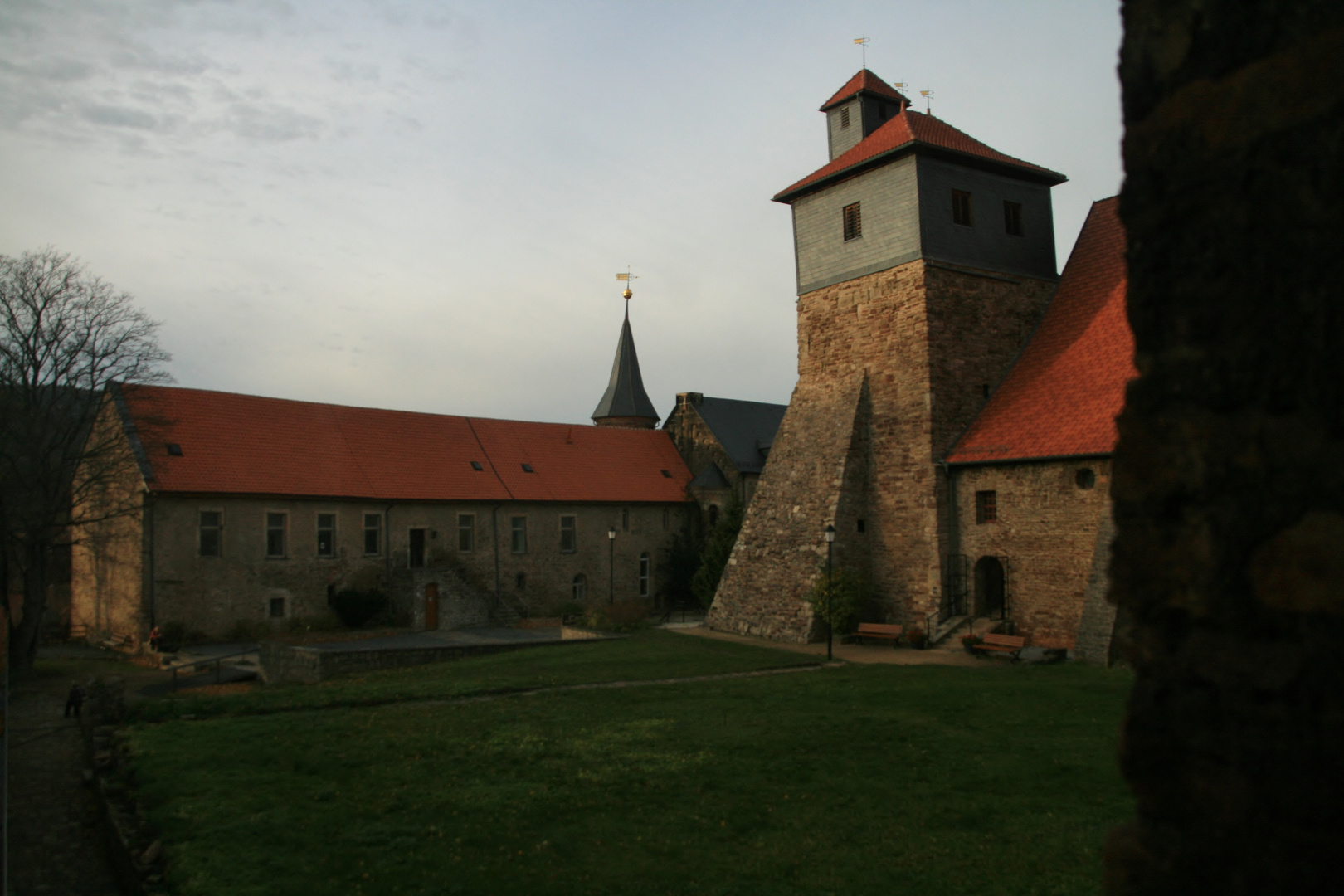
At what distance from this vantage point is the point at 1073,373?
2203cm

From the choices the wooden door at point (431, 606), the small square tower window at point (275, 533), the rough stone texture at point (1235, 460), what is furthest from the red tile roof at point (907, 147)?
the rough stone texture at point (1235, 460)

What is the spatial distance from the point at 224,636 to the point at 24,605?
205 inches

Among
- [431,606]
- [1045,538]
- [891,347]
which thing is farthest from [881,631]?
[431,606]

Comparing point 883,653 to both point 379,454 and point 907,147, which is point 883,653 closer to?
point 907,147

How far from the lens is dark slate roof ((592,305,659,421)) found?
50.7m

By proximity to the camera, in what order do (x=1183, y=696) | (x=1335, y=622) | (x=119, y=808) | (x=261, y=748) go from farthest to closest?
(x=261, y=748) < (x=119, y=808) < (x=1183, y=696) < (x=1335, y=622)

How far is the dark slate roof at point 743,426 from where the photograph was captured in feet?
134

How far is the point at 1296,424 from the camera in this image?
2.24m

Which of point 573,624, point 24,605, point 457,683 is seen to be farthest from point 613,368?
point 457,683

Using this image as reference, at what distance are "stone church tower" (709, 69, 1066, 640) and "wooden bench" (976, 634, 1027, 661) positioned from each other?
257 centimetres

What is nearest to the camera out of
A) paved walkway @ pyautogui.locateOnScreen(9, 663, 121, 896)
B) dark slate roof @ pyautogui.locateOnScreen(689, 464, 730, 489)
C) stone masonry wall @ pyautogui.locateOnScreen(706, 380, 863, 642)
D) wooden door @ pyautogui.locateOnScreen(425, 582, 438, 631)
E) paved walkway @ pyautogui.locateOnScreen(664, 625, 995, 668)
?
paved walkway @ pyautogui.locateOnScreen(9, 663, 121, 896)

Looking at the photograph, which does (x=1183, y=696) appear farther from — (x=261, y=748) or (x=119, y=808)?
(x=261, y=748)

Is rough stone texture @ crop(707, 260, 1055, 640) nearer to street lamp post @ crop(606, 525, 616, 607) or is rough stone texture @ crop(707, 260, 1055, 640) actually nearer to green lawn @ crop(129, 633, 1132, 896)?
green lawn @ crop(129, 633, 1132, 896)

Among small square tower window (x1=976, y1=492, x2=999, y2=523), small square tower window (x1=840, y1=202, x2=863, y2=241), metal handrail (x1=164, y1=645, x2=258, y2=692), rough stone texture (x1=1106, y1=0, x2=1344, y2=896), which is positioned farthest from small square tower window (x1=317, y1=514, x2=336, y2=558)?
rough stone texture (x1=1106, y1=0, x2=1344, y2=896)
